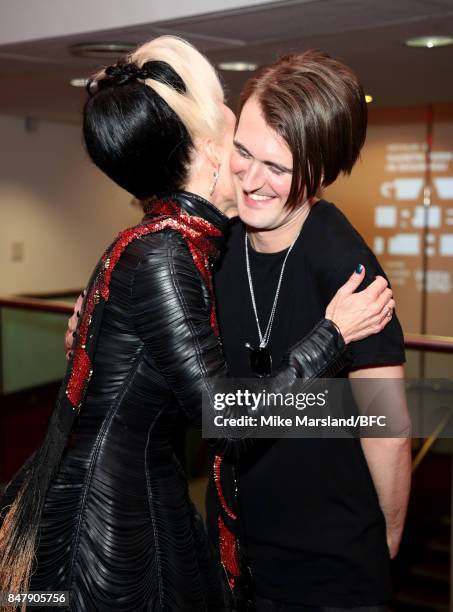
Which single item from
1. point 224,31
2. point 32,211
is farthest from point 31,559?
point 32,211

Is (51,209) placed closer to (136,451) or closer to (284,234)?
(284,234)

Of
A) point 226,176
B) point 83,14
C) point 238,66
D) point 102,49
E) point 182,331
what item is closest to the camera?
point 182,331

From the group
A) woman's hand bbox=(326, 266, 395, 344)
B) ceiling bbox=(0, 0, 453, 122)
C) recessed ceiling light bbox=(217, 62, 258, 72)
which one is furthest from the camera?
recessed ceiling light bbox=(217, 62, 258, 72)

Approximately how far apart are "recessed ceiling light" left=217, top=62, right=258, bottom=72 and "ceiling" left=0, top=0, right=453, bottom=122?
0.10 meters

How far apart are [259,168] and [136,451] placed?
22.7 inches

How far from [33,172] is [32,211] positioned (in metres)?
0.36

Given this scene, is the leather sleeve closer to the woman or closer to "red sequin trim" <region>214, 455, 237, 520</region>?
the woman

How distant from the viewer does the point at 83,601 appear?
4.43 feet

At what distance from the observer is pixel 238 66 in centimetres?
344

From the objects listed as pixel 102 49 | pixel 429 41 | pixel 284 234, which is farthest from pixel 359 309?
pixel 102 49

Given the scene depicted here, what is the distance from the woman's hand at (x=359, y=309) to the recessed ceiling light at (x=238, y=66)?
7.33 ft

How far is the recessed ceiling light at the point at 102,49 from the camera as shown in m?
2.88

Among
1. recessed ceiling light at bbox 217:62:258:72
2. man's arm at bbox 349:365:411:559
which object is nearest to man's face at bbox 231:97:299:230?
man's arm at bbox 349:365:411:559

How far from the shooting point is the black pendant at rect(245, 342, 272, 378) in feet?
4.94
